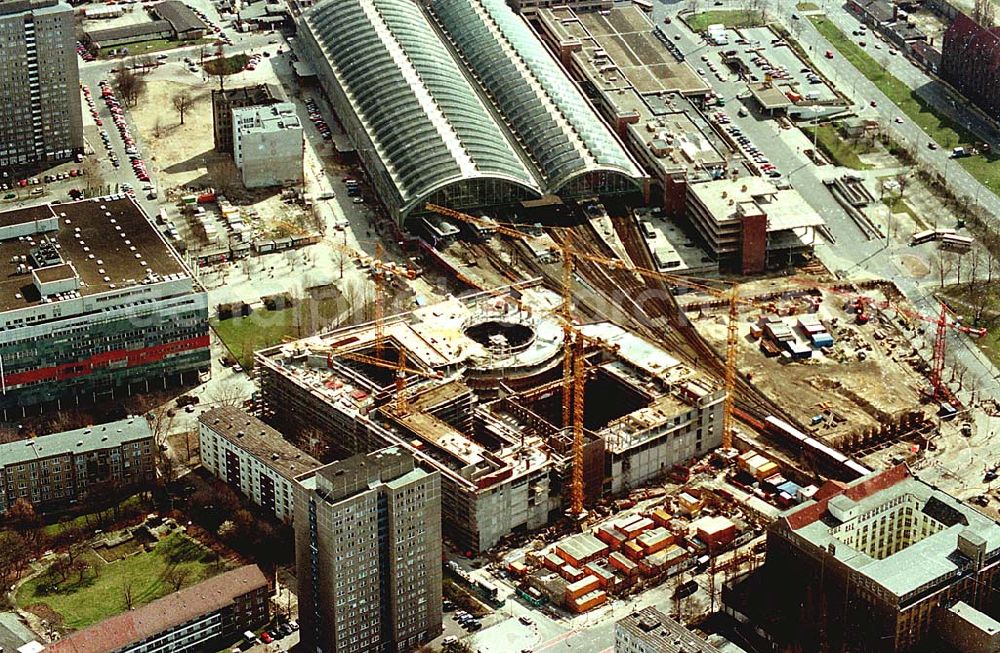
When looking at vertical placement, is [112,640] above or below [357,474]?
below

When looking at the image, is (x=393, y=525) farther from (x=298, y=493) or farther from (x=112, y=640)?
(x=112, y=640)

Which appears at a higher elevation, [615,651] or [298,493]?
Result: [298,493]

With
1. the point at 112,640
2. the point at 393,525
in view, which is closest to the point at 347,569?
the point at 393,525

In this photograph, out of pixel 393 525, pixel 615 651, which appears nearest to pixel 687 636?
pixel 615 651

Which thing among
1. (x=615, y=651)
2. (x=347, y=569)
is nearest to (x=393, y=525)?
(x=347, y=569)

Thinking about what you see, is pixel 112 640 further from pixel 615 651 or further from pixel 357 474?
pixel 615 651

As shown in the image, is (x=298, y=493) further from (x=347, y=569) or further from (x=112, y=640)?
(x=112, y=640)

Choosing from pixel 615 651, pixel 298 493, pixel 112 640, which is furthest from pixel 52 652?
pixel 615 651
